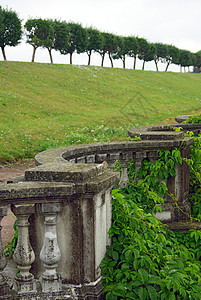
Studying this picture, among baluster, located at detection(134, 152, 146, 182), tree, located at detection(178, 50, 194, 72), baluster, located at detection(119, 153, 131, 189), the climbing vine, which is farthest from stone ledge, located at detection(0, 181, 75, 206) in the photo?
tree, located at detection(178, 50, 194, 72)

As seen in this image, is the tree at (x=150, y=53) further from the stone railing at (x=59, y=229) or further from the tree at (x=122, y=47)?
the stone railing at (x=59, y=229)

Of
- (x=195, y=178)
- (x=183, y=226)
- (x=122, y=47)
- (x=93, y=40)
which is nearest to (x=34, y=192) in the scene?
(x=183, y=226)

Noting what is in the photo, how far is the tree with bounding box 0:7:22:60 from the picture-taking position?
46344 millimetres

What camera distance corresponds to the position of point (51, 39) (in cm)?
5334

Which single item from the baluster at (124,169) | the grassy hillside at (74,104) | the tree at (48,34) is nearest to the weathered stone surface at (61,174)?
the baluster at (124,169)

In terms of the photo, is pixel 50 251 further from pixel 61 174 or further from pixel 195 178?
pixel 195 178

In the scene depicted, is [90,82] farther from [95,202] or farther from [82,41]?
[95,202]

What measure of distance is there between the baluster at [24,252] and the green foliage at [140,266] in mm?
767

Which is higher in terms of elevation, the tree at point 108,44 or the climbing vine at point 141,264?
the tree at point 108,44

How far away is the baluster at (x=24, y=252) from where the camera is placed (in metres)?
3.00

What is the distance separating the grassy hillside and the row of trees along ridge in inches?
283

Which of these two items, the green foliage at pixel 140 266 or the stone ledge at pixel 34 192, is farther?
the green foliage at pixel 140 266

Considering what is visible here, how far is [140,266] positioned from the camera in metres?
3.57

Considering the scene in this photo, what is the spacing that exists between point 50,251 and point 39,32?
52354 millimetres
